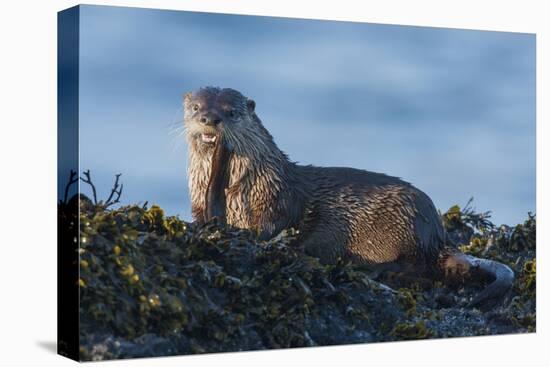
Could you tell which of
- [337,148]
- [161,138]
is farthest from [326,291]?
[161,138]

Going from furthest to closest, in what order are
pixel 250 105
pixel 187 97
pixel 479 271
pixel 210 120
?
pixel 479 271 → pixel 250 105 → pixel 210 120 → pixel 187 97

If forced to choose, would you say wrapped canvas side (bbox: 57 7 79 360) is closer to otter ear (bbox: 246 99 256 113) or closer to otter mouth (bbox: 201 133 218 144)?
otter mouth (bbox: 201 133 218 144)

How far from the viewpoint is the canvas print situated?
893cm

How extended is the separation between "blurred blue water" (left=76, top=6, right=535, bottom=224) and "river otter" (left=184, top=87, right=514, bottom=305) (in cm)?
12

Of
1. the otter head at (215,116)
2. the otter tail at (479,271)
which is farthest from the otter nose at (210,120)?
the otter tail at (479,271)

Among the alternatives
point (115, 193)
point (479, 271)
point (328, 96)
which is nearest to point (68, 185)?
point (115, 193)

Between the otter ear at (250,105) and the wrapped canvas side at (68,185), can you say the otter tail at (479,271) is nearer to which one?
the otter ear at (250,105)

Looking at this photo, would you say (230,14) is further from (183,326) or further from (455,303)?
(455,303)

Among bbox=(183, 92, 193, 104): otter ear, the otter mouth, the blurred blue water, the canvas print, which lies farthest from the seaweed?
bbox=(183, 92, 193, 104): otter ear

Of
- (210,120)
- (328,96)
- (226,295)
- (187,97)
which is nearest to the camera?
(226,295)

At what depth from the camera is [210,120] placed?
9492 mm

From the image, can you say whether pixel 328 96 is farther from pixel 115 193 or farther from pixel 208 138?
pixel 115 193

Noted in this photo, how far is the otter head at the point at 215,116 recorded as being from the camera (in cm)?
941

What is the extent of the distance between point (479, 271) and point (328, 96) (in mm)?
2137
